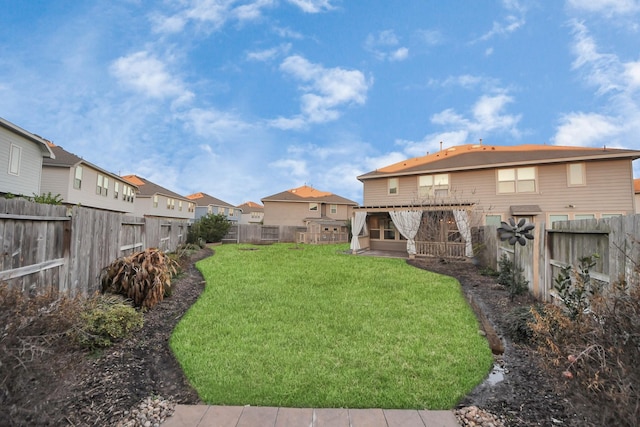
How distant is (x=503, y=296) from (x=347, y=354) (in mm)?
5031

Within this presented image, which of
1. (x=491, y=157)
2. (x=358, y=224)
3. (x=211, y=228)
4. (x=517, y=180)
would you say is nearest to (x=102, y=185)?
(x=211, y=228)

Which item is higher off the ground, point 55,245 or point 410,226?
point 410,226

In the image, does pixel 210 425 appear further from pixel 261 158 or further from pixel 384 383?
pixel 261 158

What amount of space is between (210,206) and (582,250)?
46970 mm

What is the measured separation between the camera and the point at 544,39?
1186cm

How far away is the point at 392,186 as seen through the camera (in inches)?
748

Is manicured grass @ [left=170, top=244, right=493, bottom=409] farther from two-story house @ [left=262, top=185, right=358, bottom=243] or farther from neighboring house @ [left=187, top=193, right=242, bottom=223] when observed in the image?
neighboring house @ [left=187, top=193, right=242, bottom=223]

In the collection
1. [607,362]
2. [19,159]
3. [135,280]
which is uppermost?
[19,159]

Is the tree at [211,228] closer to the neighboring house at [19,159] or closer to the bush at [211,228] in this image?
the bush at [211,228]

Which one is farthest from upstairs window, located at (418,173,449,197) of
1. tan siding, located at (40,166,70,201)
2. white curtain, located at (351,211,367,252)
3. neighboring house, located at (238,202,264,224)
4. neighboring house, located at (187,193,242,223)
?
neighboring house, located at (238,202,264,224)

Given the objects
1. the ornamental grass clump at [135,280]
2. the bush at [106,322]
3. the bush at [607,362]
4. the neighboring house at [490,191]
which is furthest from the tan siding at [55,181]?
the bush at [607,362]

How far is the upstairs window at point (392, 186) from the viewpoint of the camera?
18.9 meters

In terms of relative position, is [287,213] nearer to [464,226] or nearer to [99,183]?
[99,183]

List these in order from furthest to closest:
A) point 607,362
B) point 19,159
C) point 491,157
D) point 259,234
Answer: point 259,234, point 491,157, point 19,159, point 607,362
